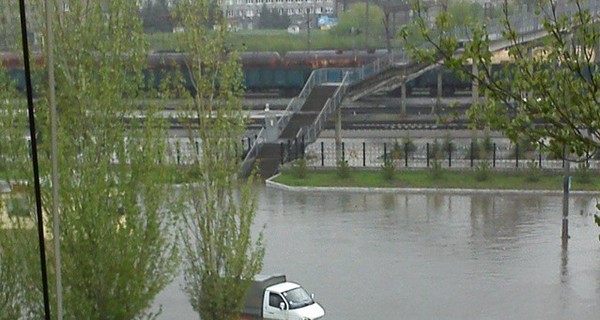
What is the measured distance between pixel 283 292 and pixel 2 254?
4058 mm

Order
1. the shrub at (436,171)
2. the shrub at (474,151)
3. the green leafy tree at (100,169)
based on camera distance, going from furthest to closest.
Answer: the shrub at (474,151) → the shrub at (436,171) → the green leafy tree at (100,169)

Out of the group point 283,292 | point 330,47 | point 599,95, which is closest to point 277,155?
point 283,292

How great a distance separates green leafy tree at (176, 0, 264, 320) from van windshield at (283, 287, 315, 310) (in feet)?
4.74

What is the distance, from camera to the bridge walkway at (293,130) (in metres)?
23.0

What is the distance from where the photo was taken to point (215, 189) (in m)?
9.69

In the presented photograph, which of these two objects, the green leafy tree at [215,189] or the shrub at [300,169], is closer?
the green leafy tree at [215,189]

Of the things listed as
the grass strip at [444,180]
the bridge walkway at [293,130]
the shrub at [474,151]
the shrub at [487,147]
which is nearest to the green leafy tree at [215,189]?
the grass strip at [444,180]

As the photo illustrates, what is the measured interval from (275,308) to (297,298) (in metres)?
0.30

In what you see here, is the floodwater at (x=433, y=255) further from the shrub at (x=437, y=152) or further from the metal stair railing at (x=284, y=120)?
the shrub at (x=437, y=152)

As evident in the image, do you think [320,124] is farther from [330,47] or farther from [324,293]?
[330,47]

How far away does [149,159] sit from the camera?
8914 mm

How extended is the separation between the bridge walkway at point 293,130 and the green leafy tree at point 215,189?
36.8 ft

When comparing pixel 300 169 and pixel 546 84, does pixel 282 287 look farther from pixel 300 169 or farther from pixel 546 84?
pixel 300 169

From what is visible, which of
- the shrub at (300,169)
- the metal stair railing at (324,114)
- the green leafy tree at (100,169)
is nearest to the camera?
the green leafy tree at (100,169)
